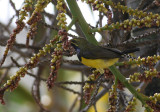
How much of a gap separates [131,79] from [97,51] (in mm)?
333

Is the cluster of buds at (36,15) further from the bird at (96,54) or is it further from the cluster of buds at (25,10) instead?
the bird at (96,54)

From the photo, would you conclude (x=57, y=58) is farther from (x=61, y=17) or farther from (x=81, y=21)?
(x=81, y=21)

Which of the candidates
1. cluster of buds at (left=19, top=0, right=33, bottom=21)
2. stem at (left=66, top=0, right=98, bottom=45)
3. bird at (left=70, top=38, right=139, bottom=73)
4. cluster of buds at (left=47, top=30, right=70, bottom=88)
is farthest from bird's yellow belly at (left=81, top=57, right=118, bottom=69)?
cluster of buds at (left=19, top=0, right=33, bottom=21)

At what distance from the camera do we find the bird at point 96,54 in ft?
4.29

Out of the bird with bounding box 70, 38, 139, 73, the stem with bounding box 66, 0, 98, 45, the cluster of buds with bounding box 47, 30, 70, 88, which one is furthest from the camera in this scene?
the bird with bounding box 70, 38, 139, 73

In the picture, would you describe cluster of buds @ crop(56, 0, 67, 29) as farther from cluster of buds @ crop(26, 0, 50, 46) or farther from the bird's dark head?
the bird's dark head

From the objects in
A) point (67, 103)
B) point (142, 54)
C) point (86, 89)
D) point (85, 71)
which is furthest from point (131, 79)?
point (67, 103)

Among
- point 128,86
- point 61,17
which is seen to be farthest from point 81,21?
point 128,86

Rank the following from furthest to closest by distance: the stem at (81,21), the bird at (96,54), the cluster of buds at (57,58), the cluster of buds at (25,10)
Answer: the bird at (96,54), the stem at (81,21), the cluster of buds at (25,10), the cluster of buds at (57,58)

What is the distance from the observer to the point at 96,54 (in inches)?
55.9

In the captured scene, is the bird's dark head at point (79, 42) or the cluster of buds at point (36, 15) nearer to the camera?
the cluster of buds at point (36, 15)

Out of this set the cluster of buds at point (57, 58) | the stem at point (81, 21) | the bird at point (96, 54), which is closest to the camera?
the cluster of buds at point (57, 58)

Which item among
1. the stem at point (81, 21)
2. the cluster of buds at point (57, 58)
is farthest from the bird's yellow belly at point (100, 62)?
the cluster of buds at point (57, 58)

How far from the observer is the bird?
51.5 inches
